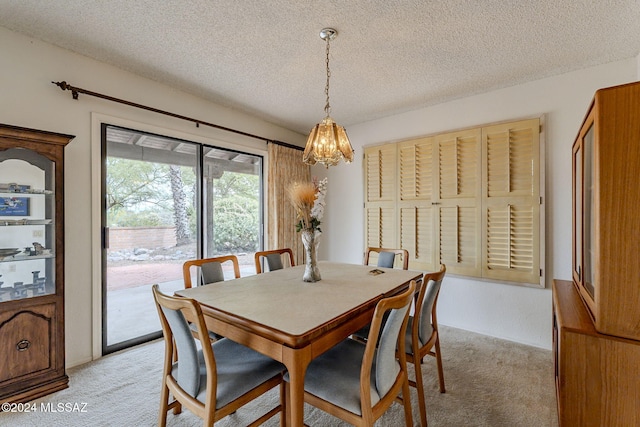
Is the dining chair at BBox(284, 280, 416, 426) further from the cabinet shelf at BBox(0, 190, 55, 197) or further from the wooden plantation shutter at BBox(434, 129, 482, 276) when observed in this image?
the cabinet shelf at BBox(0, 190, 55, 197)

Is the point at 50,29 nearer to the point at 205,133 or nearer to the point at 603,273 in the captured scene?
the point at 205,133

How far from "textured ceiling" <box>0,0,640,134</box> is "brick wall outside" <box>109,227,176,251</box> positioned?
1.29 m

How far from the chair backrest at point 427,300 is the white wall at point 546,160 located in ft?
5.05

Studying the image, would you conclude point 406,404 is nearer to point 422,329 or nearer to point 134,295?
point 422,329

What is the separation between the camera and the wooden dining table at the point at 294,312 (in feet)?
3.78

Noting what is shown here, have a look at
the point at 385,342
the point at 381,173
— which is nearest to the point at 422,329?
the point at 385,342

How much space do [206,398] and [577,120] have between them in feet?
11.7

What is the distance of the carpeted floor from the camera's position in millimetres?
1713

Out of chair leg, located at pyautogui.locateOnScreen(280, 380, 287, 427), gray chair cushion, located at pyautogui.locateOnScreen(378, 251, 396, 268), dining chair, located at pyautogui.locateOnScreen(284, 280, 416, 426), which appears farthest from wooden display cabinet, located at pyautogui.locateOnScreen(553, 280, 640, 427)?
gray chair cushion, located at pyautogui.locateOnScreen(378, 251, 396, 268)

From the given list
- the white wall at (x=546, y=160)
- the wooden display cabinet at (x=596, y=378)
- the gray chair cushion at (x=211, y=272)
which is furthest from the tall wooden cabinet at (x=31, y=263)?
the white wall at (x=546, y=160)

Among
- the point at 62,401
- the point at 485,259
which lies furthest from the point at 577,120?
the point at 62,401

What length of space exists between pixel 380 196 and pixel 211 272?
7.80 ft

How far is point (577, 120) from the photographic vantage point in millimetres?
2557

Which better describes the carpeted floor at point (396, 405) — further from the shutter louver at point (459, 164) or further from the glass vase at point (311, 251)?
the shutter louver at point (459, 164)
